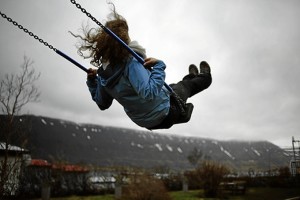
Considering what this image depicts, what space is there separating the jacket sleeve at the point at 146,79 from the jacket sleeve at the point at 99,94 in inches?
23.9

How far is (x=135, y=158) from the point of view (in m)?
111

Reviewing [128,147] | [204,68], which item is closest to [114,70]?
[204,68]

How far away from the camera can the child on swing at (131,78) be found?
2.40 meters

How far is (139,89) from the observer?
7.57ft

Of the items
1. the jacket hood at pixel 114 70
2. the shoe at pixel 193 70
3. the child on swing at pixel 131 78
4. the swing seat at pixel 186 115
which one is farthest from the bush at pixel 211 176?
the jacket hood at pixel 114 70

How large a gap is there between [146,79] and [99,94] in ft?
2.65

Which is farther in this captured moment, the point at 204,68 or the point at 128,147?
the point at 128,147

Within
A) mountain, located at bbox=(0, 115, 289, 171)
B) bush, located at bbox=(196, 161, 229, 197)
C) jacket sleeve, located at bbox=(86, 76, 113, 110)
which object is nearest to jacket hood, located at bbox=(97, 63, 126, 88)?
jacket sleeve, located at bbox=(86, 76, 113, 110)

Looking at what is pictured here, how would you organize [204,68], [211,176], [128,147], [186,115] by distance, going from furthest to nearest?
[128,147], [211,176], [204,68], [186,115]

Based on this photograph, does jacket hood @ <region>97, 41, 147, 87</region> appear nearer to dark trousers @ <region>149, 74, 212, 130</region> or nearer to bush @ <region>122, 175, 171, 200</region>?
dark trousers @ <region>149, 74, 212, 130</region>

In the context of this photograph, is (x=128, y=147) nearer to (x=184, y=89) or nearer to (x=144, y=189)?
(x=144, y=189)

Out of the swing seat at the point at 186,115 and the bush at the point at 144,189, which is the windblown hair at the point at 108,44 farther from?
the bush at the point at 144,189

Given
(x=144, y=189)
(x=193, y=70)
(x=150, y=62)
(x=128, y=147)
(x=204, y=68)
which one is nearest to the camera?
(x=150, y=62)

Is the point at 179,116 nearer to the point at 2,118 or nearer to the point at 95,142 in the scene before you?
the point at 2,118
